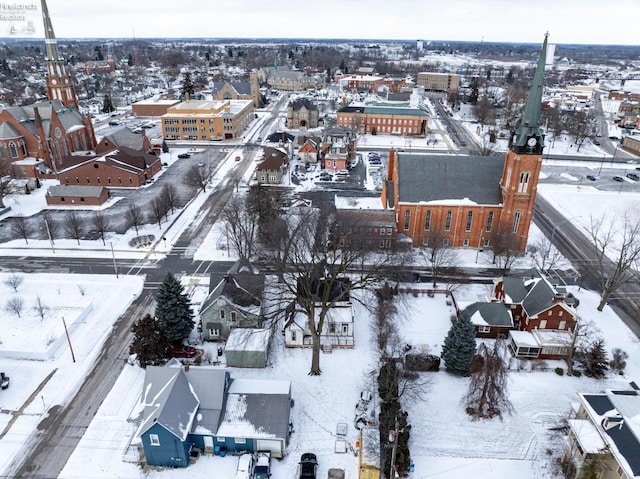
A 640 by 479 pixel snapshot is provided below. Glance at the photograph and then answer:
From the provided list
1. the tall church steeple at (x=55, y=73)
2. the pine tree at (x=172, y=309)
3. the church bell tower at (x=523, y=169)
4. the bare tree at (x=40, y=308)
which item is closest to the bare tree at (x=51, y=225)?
the bare tree at (x=40, y=308)

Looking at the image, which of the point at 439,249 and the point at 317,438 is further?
the point at 439,249

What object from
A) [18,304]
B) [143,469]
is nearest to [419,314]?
[143,469]

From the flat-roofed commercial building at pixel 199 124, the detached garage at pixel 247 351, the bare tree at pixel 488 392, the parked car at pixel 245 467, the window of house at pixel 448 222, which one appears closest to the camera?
the parked car at pixel 245 467

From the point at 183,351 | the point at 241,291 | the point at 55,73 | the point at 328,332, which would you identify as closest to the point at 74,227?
the point at 183,351

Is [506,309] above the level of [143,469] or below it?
above

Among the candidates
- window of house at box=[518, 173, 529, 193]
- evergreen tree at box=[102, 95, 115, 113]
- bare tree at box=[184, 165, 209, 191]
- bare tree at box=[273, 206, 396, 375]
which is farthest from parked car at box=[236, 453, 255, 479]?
evergreen tree at box=[102, 95, 115, 113]

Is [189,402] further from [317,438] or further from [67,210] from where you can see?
[67,210]

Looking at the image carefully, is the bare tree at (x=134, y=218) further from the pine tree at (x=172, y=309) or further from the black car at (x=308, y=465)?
the black car at (x=308, y=465)
